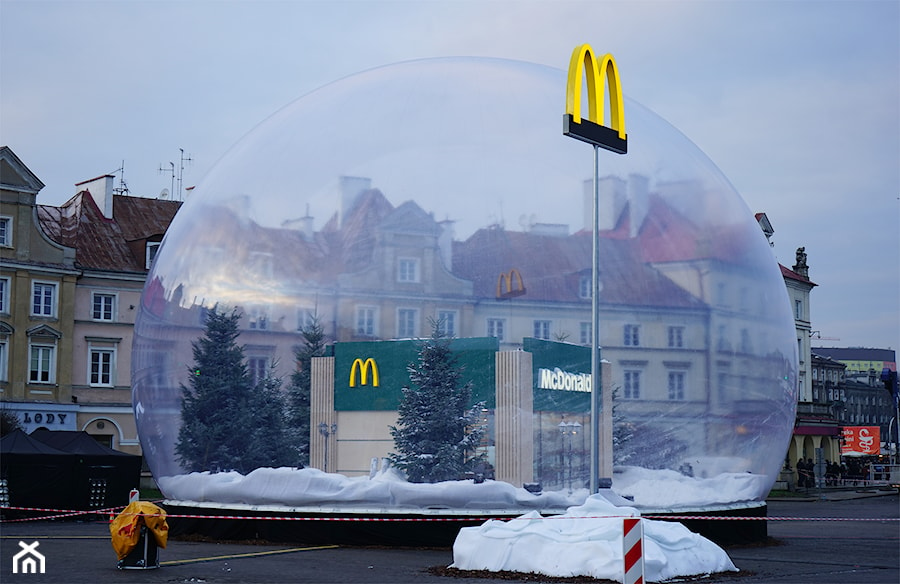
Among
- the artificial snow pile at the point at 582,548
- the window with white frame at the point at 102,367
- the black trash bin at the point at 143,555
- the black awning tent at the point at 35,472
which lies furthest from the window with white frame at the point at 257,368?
the window with white frame at the point at 102,367

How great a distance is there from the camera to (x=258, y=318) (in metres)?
20.0

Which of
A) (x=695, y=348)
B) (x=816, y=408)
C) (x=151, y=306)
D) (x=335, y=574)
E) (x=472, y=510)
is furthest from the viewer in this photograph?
(x=816, y=408)

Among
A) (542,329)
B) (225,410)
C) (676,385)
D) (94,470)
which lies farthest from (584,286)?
(94,470)

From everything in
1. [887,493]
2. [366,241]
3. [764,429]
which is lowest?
[887,493]

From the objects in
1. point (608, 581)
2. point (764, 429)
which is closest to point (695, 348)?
point (764, 429)

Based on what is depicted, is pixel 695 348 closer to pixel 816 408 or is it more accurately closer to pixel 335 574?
pixel 335 574

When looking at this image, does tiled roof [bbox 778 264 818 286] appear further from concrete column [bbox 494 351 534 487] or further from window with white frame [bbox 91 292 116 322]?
concrete column [bbox 494 351 534 487]

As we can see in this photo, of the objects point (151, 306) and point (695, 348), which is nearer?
point (695, 348)

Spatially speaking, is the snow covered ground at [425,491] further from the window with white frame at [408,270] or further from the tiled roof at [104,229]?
the tiled roof at [104,229]

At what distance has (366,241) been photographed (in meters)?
19.7

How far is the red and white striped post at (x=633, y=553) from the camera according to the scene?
1157 cm

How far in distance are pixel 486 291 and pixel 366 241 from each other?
7.09 feet

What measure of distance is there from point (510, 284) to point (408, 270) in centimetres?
168

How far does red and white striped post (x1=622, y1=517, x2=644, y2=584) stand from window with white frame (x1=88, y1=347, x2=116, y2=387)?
144 feet
